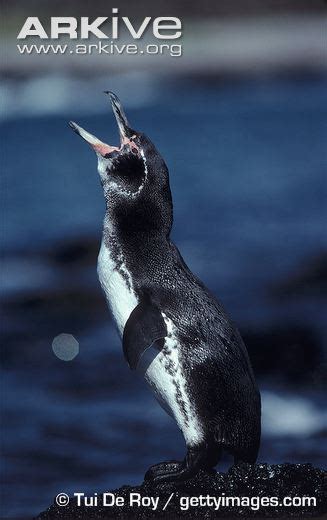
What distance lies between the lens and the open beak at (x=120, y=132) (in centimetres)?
406

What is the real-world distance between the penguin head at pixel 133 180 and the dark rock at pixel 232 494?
91cm

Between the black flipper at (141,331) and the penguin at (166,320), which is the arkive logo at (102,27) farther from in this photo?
the black flipper at (141,331)

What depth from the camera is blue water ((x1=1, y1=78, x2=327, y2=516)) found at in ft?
13.6

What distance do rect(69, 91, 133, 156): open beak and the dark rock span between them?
120 centimetres

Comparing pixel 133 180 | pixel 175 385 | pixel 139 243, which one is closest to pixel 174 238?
pixel 139 243

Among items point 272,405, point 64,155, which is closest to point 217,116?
point 64,155

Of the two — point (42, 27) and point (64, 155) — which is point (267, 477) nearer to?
point (64, 155)

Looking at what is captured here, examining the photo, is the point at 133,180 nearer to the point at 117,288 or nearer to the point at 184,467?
the point at 117,288

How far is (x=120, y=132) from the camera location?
4.10 meters

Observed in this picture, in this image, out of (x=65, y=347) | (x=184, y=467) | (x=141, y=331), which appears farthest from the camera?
(x=65, y=347)

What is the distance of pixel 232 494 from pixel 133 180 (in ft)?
3.85

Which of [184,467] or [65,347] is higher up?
[65,347]

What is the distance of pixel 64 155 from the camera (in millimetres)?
4184

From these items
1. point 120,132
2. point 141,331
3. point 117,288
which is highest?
point 120,132
